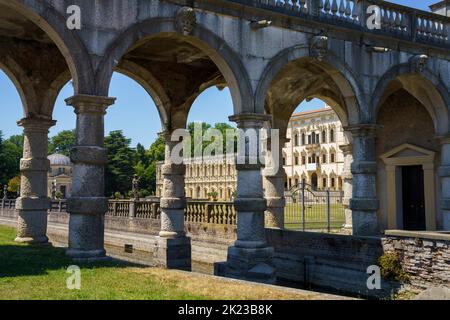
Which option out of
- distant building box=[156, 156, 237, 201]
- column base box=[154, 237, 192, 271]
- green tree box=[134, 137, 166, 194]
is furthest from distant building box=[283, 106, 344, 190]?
column base box=[154, 237, 192, 271]

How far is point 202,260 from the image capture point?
15.7 metres

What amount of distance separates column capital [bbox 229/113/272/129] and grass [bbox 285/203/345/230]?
9.03 m

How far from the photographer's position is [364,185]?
37.2 feet

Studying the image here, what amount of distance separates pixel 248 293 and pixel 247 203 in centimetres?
337

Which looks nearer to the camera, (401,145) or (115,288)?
(115,288)

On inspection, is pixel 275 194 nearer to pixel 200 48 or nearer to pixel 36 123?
pixel 200 48

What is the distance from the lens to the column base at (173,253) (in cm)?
1209

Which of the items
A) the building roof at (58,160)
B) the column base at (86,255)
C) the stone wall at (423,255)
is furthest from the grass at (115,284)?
the building roof at (58,160)

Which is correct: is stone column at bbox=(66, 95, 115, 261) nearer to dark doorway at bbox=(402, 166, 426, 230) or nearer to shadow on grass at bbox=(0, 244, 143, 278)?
shadow on grass at bbox=(0, 244, 143, 278)

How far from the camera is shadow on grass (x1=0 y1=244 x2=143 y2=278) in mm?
7562

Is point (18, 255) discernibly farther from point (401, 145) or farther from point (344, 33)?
point (401, 145)

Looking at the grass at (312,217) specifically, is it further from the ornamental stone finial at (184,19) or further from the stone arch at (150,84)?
the ornamental stone finial at (184,19)

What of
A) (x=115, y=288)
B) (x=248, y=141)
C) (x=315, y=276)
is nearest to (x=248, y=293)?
(x=115, y=288)

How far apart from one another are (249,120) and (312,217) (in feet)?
33.5
